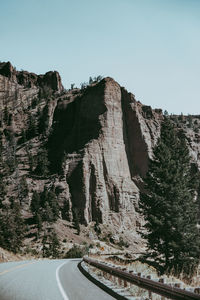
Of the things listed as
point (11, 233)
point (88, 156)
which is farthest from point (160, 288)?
point (88, 156)

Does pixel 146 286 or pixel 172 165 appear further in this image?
pixel 172 165

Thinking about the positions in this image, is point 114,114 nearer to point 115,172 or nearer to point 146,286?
point 115,172

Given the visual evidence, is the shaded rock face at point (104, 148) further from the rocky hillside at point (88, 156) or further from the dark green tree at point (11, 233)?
the dark green tree at point (11, 233)

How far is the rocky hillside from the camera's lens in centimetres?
8488

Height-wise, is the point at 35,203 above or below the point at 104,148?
below

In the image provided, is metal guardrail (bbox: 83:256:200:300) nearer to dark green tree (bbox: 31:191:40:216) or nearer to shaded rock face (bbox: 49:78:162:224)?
dark green tree (bbox: 31:191:40:216)

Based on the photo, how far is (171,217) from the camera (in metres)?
27.8

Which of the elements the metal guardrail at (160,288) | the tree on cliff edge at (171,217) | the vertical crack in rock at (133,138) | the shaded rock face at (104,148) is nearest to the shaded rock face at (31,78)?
the shaded rock face at (104,148)

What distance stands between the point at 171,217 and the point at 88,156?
64150 mm

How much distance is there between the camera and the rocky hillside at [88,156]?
278 feet

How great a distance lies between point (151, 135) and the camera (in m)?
104

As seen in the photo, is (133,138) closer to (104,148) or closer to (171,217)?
(104,148)

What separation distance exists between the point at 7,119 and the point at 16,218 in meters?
79.3

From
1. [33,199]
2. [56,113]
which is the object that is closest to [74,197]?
[33,199]
